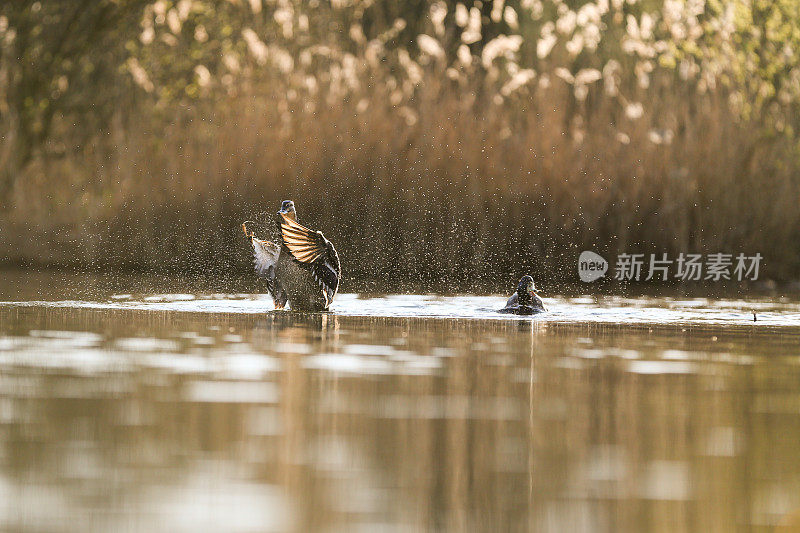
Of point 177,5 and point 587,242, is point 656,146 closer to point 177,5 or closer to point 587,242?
point 587,242

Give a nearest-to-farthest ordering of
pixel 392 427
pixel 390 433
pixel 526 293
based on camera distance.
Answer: pixel 390 433
pixel 392 427
pixel 526 293

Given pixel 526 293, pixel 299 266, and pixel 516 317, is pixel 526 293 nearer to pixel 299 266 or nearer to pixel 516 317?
pixel 516 317

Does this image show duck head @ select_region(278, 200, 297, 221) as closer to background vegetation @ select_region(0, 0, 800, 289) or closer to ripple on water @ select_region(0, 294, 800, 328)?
ripple on water @ select_region(0, 294, 800, 328)

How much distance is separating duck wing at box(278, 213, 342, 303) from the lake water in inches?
37.4

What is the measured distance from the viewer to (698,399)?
6730 millimetres

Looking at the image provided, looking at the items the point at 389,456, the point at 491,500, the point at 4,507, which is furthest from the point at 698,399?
the point at 4,507

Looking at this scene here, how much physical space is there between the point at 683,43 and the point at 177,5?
611 cm

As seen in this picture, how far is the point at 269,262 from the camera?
452 inches

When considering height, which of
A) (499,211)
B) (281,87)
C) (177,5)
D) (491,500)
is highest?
(177,5)

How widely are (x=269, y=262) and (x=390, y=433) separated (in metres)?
6.01

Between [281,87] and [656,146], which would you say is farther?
[281,87]

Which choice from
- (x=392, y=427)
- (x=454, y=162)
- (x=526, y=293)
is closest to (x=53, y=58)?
(x=454, y=162)

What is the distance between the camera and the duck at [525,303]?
1150 centimetres
